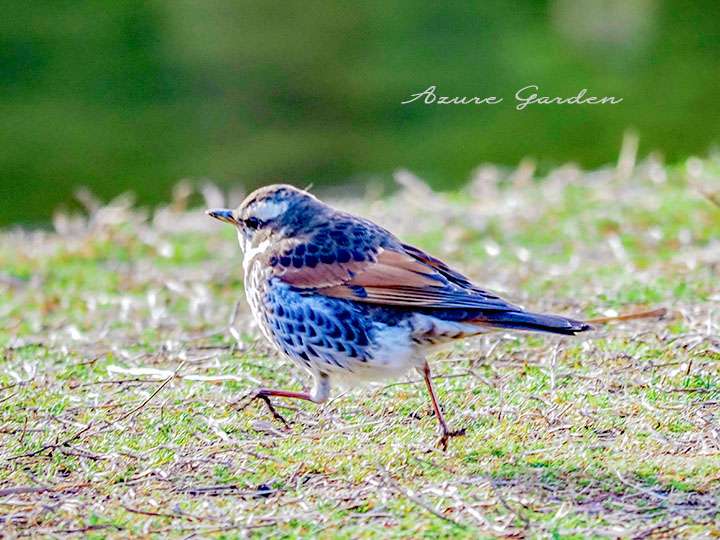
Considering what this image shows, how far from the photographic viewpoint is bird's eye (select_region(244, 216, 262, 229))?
590cm

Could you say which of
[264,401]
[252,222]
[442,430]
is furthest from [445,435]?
[252,222]

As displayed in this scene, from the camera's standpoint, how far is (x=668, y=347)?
5914mm

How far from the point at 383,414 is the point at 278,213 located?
1.15 m

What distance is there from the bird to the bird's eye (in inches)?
6.1

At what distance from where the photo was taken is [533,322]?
4730mm

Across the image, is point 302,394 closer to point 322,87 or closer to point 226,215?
point 226,215

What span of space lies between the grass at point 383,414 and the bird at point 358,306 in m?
0.26

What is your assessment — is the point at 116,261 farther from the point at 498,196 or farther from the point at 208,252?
the point at 498,196

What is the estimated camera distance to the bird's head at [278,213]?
5770 mm

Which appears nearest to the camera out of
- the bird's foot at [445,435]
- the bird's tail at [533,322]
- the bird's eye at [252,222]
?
the bird's tail at [533,322]

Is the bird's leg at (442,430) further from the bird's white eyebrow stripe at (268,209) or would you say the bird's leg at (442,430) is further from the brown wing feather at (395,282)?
the bird's white eyebrow stripe at (268,209)

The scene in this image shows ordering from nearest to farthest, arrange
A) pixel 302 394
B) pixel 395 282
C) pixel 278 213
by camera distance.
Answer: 1. pixel 395 282
2. pixel 302 394
3. pixel 278 213

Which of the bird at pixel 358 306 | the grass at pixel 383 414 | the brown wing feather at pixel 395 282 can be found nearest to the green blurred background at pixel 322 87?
the grass at pixel 383 414

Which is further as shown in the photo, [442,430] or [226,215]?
[226,215]
